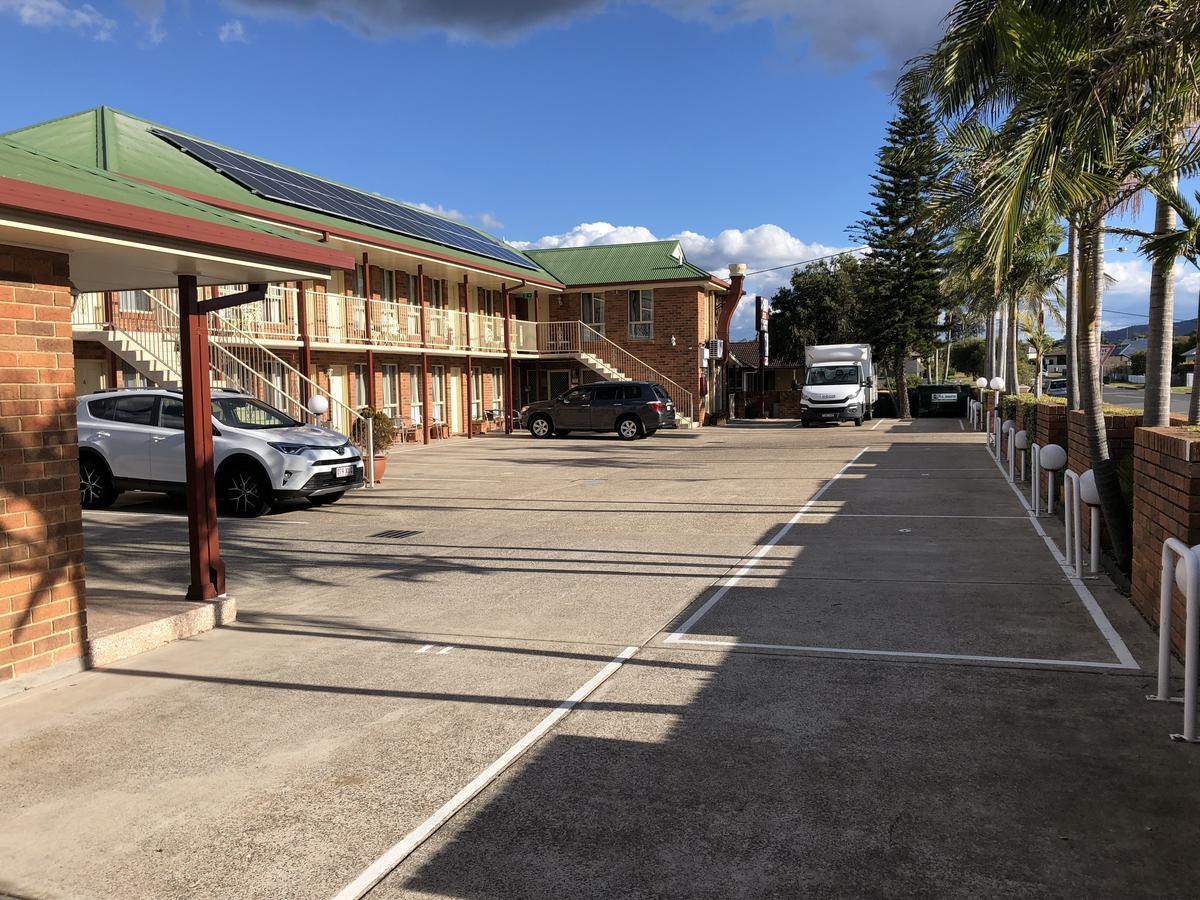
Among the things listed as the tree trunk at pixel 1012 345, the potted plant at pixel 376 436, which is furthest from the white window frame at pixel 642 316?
the potted plant at pixel 376 436

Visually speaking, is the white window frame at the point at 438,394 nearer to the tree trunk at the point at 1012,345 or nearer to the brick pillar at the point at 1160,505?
the tree trunk at the point at 1012,345

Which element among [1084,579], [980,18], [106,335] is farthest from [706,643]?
[106,335]

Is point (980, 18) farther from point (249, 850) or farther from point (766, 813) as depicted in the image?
point (249, 850)

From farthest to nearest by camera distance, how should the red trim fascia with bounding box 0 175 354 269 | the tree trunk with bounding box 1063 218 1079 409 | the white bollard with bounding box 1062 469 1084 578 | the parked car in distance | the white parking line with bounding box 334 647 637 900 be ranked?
the parked car in distance
the tree trunk with bounding box 1063 218 1079 409
the white bollard with bounding box 1062 469 1084 578
the red trim fascia with bounding box 0 175 354 269
the white parking line with bounding box 334 647 637 900

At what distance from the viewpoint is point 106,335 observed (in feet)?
50.9

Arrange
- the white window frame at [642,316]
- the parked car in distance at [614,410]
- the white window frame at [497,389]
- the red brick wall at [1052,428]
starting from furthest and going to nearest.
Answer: the white window frame at [642,316] < the white window frame at [497,389] < the parked car in distance at [614,410] < the red brick wall at [1052,428]

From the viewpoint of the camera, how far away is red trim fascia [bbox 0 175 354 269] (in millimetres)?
4885

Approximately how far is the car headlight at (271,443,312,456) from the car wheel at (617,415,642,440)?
15.5m

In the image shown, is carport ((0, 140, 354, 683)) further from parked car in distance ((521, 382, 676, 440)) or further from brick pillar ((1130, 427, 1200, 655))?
parked car in distance ((521, 382, 676, 440))

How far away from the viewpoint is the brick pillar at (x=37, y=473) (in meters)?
5.37

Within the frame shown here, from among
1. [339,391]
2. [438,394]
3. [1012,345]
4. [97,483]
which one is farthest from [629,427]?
[97,483]

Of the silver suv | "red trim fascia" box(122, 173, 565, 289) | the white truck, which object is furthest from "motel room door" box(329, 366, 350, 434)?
the white truck

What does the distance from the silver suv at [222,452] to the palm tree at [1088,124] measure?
344 inches

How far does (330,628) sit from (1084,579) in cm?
613
